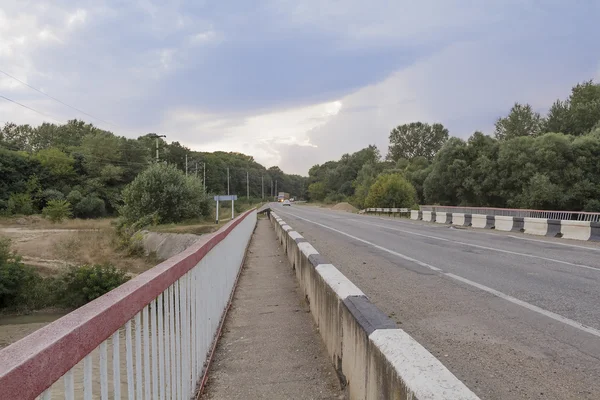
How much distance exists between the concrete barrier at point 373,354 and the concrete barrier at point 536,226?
14.0m

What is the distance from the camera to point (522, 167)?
4253 centimetres

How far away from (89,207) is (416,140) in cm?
8152

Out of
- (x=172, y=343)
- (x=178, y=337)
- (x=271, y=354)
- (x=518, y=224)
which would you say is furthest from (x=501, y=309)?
(x=518, y=224)

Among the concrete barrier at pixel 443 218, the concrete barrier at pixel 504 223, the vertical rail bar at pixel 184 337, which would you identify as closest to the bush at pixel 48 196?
the concrete barrier at pixel 443 218

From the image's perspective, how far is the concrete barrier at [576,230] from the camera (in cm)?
1400

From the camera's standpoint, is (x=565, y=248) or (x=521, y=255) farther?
(x=565, y=248)

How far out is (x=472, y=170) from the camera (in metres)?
49.4

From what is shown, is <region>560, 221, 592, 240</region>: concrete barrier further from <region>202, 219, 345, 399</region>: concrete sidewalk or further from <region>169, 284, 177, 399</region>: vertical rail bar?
<region>169, 284, 177, 399</region>: vertical rail bar

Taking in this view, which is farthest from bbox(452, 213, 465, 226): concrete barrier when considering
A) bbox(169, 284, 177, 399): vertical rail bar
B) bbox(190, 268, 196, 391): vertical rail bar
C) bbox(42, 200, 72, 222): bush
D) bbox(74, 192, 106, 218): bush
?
bbox(74, 192, 106, 218): bush

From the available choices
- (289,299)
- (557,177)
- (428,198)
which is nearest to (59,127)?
(428,198)

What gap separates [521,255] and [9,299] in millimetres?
25509

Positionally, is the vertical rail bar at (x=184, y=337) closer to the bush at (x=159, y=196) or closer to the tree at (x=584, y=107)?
the bush at (x=159, y=196)

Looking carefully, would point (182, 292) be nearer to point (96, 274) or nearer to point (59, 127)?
point (96, 274)

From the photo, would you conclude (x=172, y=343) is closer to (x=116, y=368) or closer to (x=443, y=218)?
(x=116, y=368)
